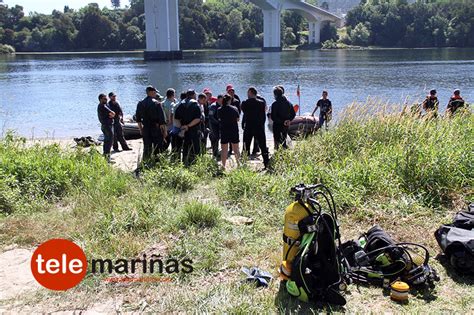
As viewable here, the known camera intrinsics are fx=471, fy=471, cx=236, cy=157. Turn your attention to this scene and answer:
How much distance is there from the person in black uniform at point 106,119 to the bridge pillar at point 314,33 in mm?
112009

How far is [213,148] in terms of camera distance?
1045 centimetres

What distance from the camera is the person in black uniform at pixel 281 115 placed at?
895cm

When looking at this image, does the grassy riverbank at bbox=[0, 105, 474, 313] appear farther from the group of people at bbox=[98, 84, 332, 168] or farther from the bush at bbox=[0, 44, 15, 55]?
the bush at bbox=[0, 44, 15, 55]

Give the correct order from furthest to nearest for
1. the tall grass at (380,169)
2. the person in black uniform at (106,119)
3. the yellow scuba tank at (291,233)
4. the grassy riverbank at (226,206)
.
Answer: the person in black uniform at (106,119) → the tall grass at (380,169) → the grassy riverbank at (226,206) → the yellow scuba tank at (291,233)

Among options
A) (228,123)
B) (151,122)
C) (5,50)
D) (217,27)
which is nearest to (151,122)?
(151,122)

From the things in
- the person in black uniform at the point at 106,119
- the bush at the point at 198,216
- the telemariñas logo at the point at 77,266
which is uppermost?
the person in black uniform at the point at 106,119

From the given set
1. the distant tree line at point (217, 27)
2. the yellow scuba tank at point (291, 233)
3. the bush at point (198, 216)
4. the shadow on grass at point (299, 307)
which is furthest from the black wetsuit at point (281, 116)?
the distant tree line at point (217, 27)

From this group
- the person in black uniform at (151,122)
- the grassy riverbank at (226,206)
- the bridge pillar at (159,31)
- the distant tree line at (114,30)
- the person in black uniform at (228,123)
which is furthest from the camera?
the distant tree line at (114,30)

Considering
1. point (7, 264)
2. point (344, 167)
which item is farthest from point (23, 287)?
point (344, 167)

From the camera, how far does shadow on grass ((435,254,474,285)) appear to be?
4168 mm

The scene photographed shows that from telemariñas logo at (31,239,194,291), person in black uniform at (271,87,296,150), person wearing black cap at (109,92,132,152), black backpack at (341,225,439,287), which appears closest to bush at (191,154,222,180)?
person in black uniform at (271,87,296,150)

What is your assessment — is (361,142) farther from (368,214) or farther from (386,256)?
(386,256)

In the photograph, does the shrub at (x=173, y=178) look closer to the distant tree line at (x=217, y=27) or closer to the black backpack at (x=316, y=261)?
the black backpack at (x=316, y=261)

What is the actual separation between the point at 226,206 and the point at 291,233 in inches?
93.6
